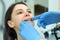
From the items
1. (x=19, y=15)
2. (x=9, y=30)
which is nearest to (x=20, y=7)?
(x=19, y=15)

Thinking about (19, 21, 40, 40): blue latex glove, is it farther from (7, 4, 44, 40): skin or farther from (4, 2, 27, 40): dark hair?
(4, 2, 27, 40): dark hair

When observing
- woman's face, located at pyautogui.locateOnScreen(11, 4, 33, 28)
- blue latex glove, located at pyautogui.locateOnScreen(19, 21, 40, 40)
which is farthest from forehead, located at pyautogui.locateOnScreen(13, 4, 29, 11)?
blue latex glove, located at pyautogui.locateOnScreen(19, 21, 40, 40)

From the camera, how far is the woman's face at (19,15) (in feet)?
4.02

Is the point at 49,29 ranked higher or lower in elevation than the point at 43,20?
lower

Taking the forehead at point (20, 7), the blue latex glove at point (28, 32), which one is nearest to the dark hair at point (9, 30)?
the forehead at point (20, 7)

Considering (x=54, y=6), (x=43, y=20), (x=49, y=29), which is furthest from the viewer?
(x=54, y=6)

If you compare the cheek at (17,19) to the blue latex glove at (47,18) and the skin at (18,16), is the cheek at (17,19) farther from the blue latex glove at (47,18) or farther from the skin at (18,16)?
the blue latex glove at (47,18)

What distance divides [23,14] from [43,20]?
0.16 m

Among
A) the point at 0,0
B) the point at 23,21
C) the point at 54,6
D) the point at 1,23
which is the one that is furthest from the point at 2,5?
the point at 23,21

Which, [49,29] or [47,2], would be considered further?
[47,2]

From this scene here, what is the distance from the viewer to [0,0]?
180 centimetres

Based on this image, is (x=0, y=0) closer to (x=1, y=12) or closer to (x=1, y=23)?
(x=1, y=12)

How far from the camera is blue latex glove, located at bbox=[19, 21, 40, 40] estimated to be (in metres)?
1.08

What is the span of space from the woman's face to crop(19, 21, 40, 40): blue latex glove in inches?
1.9
